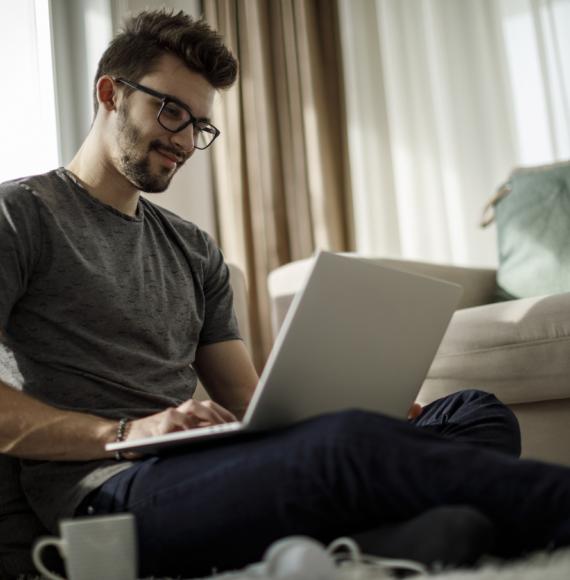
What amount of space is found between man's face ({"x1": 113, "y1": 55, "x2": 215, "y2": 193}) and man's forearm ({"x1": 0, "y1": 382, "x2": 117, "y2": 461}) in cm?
49

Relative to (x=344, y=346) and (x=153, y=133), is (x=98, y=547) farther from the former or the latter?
(x=153, y=133)

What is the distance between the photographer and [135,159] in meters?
1.51

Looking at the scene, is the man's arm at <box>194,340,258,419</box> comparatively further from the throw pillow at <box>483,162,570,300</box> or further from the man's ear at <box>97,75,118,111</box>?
the throw pillow at <box>483,162,570,300</box>

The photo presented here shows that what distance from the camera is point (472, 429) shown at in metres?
1.34

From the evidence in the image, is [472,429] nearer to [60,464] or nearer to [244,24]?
[60,464]

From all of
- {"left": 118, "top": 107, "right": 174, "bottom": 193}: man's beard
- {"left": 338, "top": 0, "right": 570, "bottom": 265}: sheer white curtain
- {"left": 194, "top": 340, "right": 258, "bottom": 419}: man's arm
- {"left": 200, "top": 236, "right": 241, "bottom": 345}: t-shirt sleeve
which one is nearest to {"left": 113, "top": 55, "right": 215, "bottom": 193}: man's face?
{"left": 118, "top": 107, "right": 174, "bottom": 193}: man's beard

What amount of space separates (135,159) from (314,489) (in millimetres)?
770

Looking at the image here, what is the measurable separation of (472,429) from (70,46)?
6.12 ft

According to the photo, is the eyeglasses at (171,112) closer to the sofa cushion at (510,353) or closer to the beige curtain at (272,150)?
the sofa cushion at (510,353)

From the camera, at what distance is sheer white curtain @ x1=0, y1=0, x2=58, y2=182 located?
2.32m

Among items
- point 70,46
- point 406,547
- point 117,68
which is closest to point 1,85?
point 70,46

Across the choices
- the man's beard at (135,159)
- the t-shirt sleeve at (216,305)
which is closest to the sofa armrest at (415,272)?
the t-shirt sleeve at (216,305)

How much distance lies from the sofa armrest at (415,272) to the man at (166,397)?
53cm

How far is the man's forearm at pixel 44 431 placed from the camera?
1.19 m
